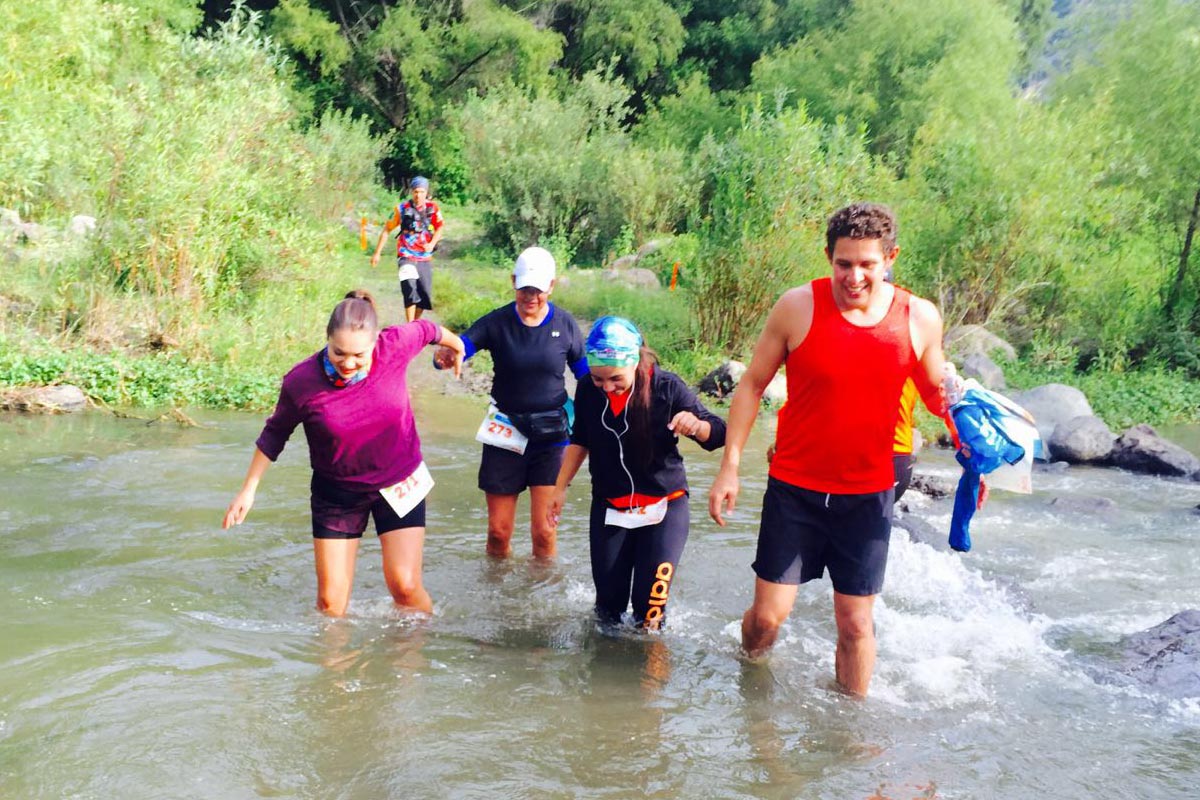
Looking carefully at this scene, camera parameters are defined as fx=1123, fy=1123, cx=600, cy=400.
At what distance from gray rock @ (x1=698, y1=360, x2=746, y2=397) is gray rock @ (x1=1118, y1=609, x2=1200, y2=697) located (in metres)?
7.44

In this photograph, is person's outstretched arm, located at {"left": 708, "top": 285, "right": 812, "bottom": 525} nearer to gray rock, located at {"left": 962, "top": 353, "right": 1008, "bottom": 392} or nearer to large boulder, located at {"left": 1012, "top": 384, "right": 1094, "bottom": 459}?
large boulder, located at {"left": 1012, "top": 384, "right": 1094, "bottom": 459}

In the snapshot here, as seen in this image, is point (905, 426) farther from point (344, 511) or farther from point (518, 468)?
point (344, 511)

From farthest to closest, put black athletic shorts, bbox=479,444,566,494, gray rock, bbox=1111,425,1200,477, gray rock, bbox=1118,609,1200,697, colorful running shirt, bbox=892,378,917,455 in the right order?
gray rock, bbox=1111,425,1200,477
black athletic shorts, bbox=479,444,566,494
colorful running shirt, bbox=892,378,917,455
gray rock, bbox=1118,609,1200,697

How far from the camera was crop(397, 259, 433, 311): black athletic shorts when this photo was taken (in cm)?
1387

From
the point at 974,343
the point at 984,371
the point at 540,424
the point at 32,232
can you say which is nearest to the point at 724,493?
the point at 540,424

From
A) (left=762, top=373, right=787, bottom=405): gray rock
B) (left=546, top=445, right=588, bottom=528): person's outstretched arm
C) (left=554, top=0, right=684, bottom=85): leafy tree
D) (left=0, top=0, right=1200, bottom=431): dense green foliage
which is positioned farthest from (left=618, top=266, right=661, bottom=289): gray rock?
(left=554, top=0, right=684, bottom=85): leafy tree

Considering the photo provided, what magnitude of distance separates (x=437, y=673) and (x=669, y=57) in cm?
3353

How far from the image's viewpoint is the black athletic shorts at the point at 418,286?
13.9 metres

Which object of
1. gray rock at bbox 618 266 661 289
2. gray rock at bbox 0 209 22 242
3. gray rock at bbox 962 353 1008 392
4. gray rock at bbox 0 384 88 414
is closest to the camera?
gray rock at bbox 0 384 88 414

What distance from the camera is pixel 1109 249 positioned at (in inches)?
674

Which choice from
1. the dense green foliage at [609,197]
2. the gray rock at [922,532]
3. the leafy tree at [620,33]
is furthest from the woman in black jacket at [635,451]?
the leafy tree at [620,33]

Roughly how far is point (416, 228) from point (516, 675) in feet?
30.0

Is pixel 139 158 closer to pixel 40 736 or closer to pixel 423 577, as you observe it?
pixel 423 577

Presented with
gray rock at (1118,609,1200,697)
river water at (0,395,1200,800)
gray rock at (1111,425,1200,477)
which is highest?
gray rock at (1111,425,1200,477)
